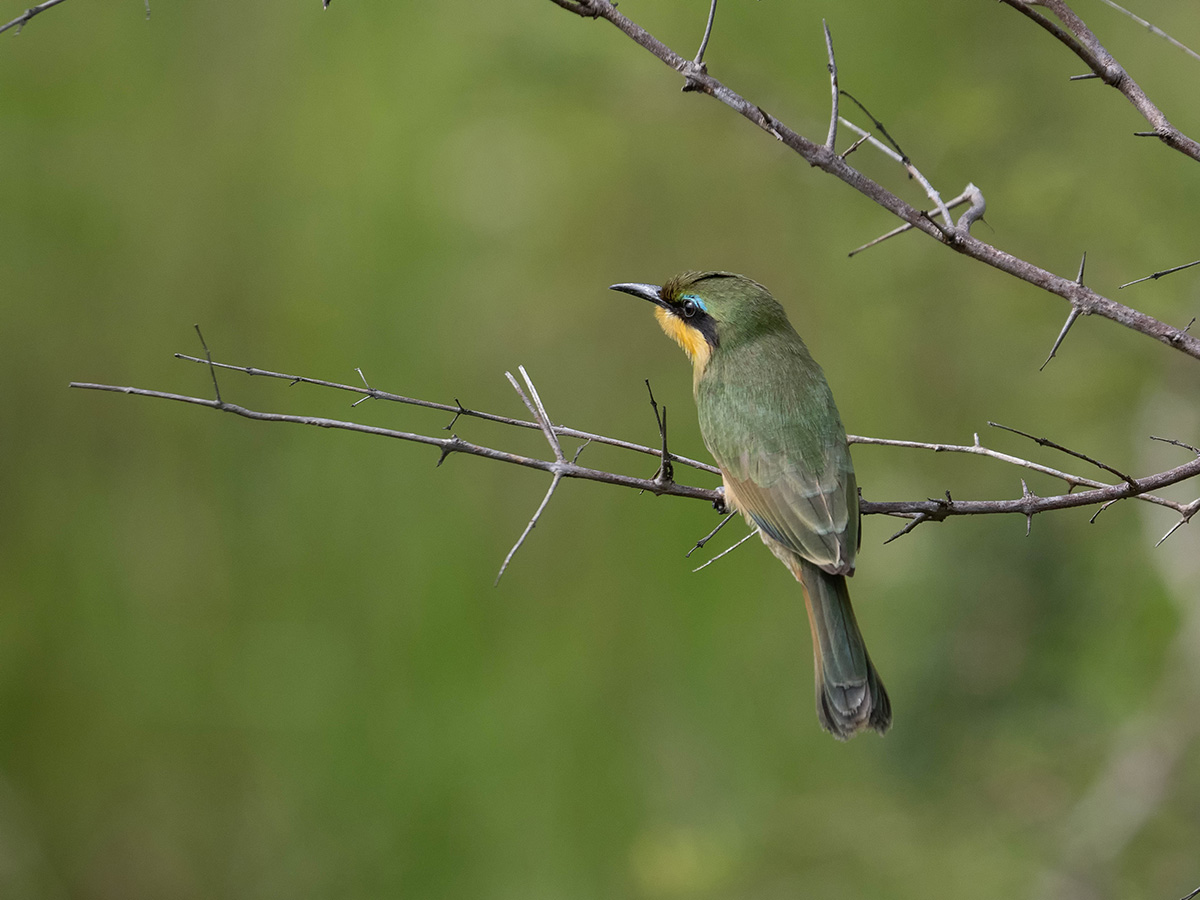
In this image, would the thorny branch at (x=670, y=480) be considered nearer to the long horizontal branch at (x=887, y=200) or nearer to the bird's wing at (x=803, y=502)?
the long horizontal branch at (x=887, y=200)

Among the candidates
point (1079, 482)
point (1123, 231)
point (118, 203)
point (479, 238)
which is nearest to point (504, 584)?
point (479, 238)

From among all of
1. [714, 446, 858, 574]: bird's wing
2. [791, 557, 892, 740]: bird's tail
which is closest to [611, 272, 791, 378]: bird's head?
[714, 446, 858, 574]: bird's wing

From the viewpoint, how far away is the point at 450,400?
3.70 m

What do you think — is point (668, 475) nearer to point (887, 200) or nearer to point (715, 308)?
point (887, 200)

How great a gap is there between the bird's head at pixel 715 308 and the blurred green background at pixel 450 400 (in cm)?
94

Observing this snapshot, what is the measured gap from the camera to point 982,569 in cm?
290

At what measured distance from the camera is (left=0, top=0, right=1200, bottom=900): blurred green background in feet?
10.8

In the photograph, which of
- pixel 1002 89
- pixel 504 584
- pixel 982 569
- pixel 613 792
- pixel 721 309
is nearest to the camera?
pixel 721 309

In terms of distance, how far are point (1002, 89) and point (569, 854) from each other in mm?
2617

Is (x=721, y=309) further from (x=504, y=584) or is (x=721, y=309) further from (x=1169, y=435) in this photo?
(x=504, y=584)

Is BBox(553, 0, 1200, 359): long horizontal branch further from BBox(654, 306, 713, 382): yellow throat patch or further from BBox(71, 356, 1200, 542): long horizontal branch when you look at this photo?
BBox(654, 306, 713, 382): yellow throat patch

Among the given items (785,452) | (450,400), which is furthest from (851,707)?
(450,400)

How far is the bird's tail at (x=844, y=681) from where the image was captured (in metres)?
1.95

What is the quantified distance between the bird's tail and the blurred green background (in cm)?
106
